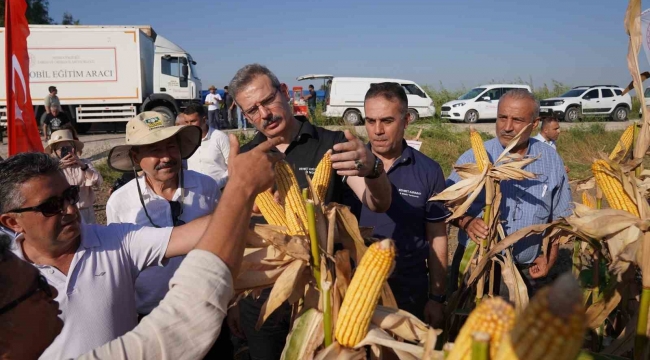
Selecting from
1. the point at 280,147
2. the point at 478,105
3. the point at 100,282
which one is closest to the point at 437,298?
the point at 280,147

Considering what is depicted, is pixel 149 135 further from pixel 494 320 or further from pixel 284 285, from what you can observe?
pixel 494 320

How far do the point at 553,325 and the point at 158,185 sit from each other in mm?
2278

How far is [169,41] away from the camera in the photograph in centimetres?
2028

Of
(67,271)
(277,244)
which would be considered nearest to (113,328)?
(67,271)

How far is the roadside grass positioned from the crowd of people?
339 inches

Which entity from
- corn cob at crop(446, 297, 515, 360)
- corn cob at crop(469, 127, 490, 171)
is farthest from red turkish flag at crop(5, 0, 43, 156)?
corn cob at crop(446, 297, 515, 360)

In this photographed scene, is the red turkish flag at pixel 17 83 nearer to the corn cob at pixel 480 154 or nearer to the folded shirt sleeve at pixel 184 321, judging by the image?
the folded shirt sleeve at pixel 184 321

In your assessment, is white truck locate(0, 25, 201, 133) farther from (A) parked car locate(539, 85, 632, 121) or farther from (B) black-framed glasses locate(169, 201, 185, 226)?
(A) parked car locate(539, 85, 632, 121)

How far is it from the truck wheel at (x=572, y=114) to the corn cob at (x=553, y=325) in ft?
73.7

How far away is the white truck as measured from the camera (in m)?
17.7

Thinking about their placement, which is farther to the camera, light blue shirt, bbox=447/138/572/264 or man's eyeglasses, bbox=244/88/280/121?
light blue shirt, bbox=447/138/572/264

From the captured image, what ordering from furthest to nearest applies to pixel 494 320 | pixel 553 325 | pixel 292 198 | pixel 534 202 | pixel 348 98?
pixel 348 98, pixel 534 202, pixel 292 198, pixel 494 320, pixel 553 325

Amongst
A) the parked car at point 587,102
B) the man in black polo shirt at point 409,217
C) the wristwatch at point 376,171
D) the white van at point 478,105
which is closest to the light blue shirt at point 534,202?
the man in black polo shirt at point 409,217

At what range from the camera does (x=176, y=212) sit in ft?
8.22
